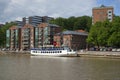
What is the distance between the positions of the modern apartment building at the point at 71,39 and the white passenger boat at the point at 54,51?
90.3ft

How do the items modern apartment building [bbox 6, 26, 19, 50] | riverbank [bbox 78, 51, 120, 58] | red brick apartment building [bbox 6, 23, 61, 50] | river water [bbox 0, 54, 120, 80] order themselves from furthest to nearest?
modern apartment building [bbox 6, 26, 19, 50] < red brick apartment building [bbox 6, 23, 61, 50] < riverbank [bbox 78, 51, 120, 58] < river water [bbox 0, 54, 120, 80]

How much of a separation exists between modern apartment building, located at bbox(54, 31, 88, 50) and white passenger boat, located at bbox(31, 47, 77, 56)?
90.3 feet

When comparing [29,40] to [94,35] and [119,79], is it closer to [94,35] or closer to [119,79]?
[94,35]

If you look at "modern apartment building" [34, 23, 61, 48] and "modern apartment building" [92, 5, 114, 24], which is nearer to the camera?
"modern apartment building" [92, 5, 114, 24]

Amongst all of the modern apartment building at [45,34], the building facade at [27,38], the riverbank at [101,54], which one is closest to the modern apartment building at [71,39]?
the modern apartment building at [45,34]

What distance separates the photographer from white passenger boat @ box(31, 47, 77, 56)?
12375 centimetres

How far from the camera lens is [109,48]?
13338 cm

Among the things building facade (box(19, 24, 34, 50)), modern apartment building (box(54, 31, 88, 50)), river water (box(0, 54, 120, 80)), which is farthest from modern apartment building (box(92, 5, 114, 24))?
river water (box(0, 54, 120, 80))

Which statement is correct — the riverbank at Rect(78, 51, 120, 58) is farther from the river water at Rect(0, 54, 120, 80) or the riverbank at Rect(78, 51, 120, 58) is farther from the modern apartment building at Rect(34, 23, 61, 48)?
the modern apartment building at Rect(34, 23, 61, 48)

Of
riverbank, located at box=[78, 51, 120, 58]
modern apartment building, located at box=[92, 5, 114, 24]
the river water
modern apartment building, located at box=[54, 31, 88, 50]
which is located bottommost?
the river water

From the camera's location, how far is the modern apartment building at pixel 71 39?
164m

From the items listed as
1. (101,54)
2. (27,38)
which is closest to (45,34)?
(27,38)

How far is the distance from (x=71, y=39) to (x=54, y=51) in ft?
117

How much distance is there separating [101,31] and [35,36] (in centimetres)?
6328
